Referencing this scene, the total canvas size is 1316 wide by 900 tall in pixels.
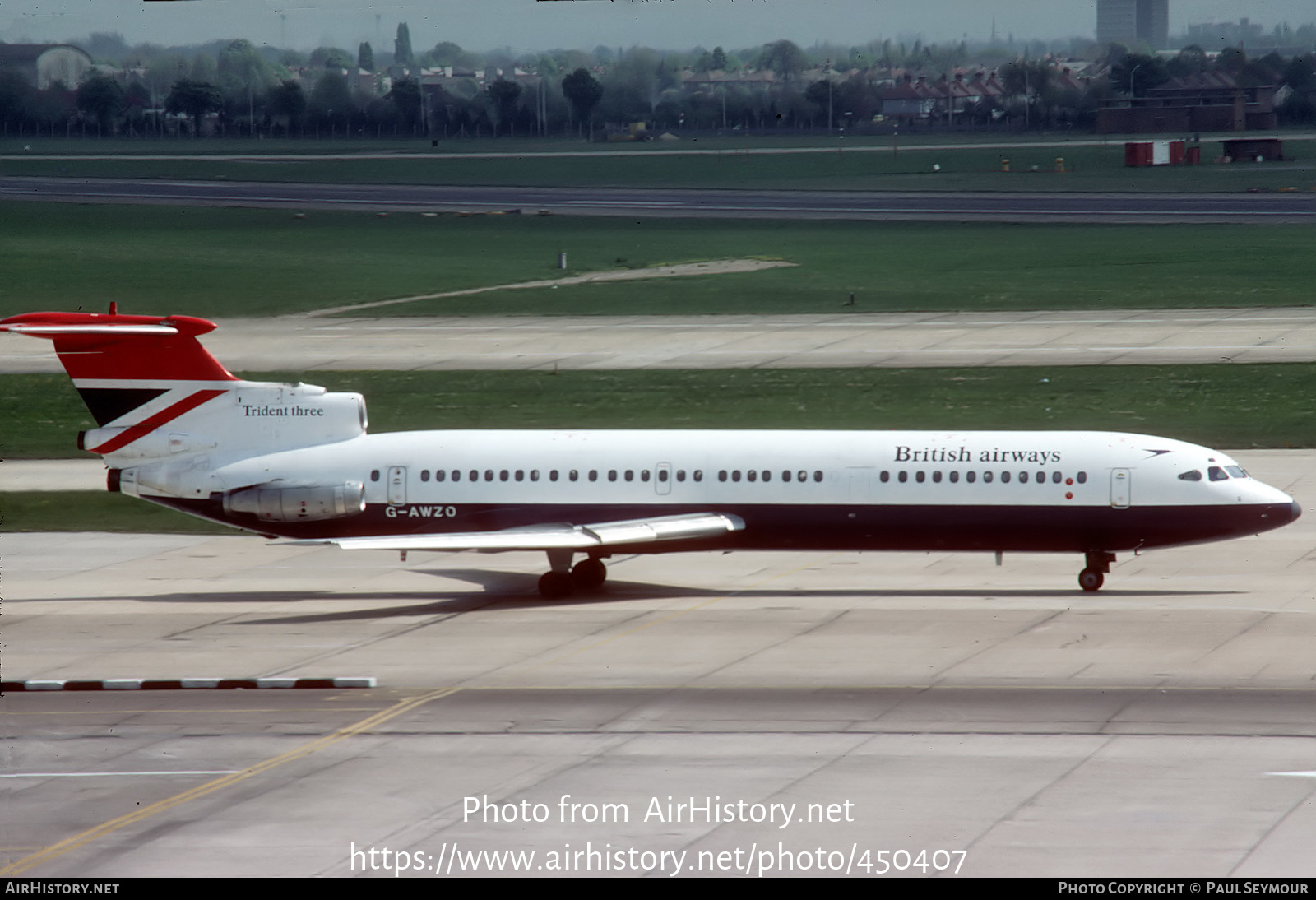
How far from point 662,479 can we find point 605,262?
68747mm

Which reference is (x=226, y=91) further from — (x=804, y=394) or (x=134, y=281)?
(x=804, y=394)

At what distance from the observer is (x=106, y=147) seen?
150 m

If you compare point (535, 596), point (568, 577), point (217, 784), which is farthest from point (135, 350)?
point (217, 784)

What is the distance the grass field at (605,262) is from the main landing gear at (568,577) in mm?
49840

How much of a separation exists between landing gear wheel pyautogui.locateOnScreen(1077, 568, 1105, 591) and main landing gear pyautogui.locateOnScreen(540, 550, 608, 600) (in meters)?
10.4

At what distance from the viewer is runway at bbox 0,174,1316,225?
121312 millimetres

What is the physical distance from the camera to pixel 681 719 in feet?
87.7

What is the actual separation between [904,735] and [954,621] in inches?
341

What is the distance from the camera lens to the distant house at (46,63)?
114 meters

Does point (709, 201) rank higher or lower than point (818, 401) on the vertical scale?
higher

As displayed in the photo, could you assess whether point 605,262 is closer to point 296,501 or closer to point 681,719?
point 296,501

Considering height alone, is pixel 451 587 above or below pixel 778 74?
below

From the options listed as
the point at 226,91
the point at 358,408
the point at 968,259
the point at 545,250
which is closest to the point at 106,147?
the point at 226,91

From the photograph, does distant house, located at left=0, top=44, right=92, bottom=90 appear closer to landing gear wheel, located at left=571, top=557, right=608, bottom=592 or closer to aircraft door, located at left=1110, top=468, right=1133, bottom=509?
landing gear wheel, located at left=571, top=557, right=608, bottom=592
